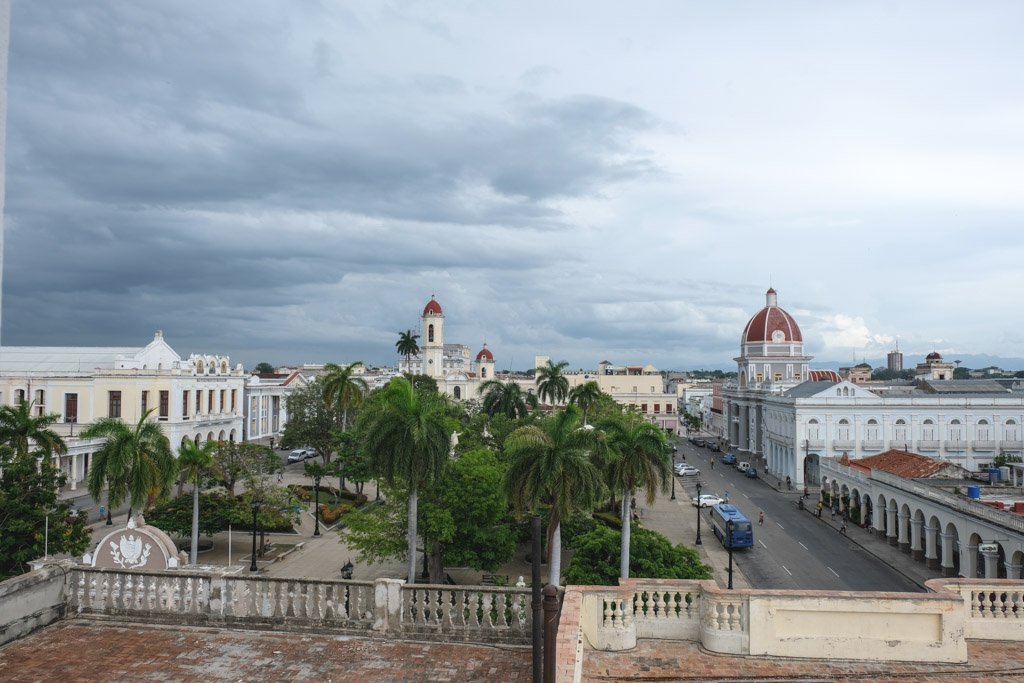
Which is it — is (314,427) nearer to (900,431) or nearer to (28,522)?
(28,522)

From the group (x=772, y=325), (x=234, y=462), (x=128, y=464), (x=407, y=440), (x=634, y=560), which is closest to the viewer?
(x=634, y=560)

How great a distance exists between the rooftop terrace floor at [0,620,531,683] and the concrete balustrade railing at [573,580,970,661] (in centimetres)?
159

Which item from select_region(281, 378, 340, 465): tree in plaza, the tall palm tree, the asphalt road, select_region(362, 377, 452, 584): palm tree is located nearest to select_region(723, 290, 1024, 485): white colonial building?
the asphalt road

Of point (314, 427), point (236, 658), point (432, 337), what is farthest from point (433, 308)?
point (236, 658)

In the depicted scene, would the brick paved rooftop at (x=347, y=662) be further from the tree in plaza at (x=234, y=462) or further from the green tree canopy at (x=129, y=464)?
the tree in plaza at (x=234, y=462)

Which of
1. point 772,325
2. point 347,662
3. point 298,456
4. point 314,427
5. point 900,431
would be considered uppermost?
point 772,325

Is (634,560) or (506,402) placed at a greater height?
(506,402)

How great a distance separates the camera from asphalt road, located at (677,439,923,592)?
105ft

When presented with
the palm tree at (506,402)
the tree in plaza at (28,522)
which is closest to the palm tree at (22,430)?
the tree in plaza at (28,522)

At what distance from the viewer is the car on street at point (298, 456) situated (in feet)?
231

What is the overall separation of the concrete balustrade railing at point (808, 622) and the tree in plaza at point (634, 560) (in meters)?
11.9

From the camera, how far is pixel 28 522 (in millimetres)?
21547

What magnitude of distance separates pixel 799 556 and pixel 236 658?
34.0 metres

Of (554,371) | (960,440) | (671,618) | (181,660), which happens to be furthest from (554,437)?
(960,440)
